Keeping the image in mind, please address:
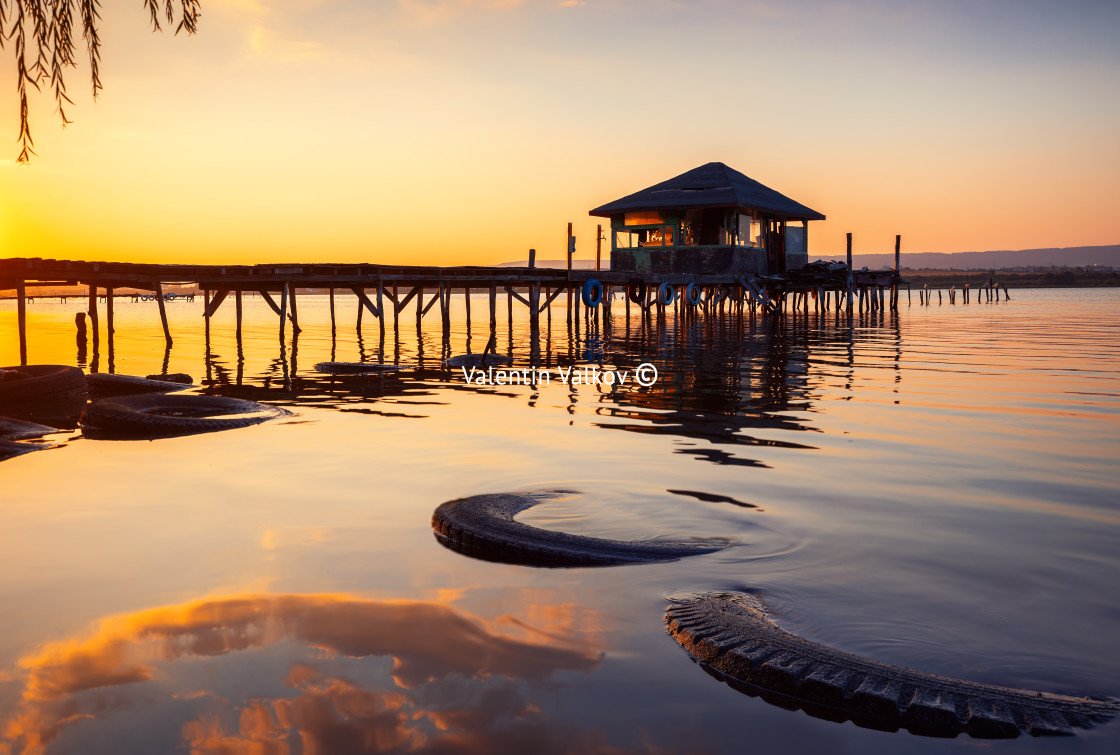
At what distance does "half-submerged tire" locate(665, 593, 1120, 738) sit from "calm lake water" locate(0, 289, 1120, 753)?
104 mm

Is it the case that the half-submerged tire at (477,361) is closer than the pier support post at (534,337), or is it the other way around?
the half-submerged tire at (477,361)

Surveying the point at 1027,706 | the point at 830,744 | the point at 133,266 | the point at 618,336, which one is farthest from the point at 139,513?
the point at 618,336

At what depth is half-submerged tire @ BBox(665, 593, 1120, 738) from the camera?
3.58 meters

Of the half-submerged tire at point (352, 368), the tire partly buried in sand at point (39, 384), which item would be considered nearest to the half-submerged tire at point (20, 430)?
the tire partly buried in sand at point (39, 384)

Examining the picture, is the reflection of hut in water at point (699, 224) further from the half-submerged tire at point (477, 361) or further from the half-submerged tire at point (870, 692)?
the half-submerged tire at point (870, 692)

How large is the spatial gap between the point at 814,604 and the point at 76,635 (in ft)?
13.6

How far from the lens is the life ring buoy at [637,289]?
114ft

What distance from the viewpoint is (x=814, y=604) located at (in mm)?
5043

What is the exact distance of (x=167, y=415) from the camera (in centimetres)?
1219

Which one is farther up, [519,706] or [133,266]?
[133,266]

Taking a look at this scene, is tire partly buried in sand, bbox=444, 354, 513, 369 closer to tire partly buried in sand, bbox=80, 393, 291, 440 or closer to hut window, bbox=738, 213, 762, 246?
tire partly buried in sand, bbox=80, 393, 291, 440

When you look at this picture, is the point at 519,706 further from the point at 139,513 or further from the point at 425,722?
the point at 139,513

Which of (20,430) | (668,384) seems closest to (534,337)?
(668,384)

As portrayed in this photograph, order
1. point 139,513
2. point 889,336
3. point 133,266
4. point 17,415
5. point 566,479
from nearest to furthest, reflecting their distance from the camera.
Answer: point 139,513
point 566,479
point 17,415
point 133,266
point 889,336
